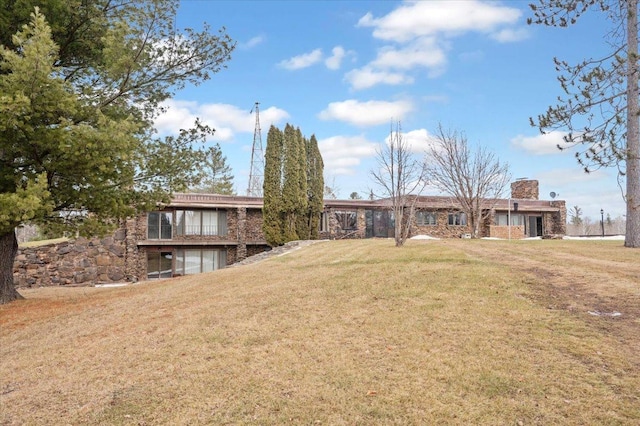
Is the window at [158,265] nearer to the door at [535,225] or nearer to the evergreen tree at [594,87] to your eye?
the evergreen tree at [594,87]

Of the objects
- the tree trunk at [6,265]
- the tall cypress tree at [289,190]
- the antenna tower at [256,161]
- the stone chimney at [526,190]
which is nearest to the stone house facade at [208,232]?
the stone chimney at [526,190]

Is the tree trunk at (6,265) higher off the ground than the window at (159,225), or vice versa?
the window at (159,225)

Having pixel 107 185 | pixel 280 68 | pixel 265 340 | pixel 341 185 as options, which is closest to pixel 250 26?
pixel 280 68

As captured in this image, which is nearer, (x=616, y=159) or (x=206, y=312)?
(x=616, y=159)

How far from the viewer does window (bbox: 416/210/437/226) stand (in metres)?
29.9

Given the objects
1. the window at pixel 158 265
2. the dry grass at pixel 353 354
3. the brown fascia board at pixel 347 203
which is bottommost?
the window at pixel 158 265

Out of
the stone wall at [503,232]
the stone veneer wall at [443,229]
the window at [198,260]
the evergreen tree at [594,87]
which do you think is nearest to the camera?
the evergreen tree at [594,87]

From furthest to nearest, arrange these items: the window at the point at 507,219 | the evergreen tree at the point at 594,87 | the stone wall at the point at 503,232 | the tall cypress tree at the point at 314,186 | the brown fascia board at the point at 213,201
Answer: the window at the point at 507,219 → the stone wall at the point at 503,232 → the tall cypress tree at the point at 314,186 → the brown fascia board at the point at 213,201 → the evergreen tree at the point at 594,87

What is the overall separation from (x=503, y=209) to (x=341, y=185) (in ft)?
62.7

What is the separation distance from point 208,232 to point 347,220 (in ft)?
29.4

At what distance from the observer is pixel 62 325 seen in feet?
28.3

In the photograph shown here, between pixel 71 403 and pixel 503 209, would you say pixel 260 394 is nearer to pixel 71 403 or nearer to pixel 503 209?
pixel 71 403

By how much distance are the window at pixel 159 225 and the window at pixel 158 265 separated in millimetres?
980

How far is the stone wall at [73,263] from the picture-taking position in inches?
830
